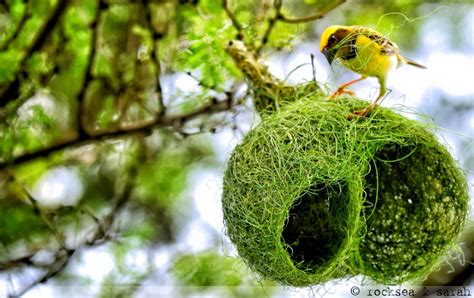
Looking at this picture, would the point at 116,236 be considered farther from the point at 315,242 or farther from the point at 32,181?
the point at 315,242

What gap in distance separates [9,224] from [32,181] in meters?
0.24

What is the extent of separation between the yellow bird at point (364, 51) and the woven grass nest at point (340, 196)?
89 mm

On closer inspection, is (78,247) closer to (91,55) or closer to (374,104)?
→ (91,55)

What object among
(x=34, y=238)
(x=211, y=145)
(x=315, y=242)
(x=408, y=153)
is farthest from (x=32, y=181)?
(x=408, y=153)

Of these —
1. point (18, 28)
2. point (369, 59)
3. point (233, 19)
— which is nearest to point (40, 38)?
point (18, 28)

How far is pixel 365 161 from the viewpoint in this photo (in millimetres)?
1401

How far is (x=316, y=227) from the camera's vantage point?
1.58 meters

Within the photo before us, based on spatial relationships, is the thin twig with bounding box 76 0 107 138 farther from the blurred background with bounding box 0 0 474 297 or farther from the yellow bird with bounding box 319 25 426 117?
the yellow bird with bounding box 319 25 426 117

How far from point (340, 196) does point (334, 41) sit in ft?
1.09

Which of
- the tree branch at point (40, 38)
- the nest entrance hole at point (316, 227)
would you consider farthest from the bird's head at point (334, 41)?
the tree branch at point (40, 38)

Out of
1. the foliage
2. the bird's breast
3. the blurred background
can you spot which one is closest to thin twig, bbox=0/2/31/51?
the blurred background

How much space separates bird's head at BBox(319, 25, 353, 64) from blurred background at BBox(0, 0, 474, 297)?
8cm

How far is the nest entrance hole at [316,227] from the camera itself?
1479mm

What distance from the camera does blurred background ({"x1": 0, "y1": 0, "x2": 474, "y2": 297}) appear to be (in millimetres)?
1749
